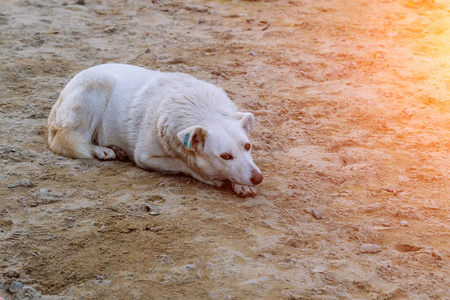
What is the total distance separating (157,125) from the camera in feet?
16.8

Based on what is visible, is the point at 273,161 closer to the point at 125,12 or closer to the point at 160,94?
the point at 160,94

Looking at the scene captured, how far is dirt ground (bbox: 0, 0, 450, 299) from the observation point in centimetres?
350

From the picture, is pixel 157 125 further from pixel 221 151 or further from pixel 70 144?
pixel 70 144

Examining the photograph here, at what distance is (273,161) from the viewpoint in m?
5.53

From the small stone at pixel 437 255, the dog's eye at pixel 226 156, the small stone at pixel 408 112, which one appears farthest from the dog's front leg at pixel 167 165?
the small stone at pixel 408 112

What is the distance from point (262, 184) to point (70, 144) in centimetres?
211

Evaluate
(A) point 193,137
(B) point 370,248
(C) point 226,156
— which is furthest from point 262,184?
(B) point 370,248

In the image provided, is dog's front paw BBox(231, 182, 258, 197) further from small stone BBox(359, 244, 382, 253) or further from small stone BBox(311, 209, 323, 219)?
small stone BBox(359, 244, 382, 253)

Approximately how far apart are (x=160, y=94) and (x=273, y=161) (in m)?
1.45

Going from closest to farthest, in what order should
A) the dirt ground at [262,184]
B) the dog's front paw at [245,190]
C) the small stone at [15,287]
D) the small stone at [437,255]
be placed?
the small stone at [15,287], the dirt ground at [262,184], the small stone at [437,255], the dog's front paw at [245,190]

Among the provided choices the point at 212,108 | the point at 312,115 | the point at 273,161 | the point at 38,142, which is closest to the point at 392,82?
the point at 312,115

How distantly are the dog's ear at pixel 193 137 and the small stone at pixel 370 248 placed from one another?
69.3 inches

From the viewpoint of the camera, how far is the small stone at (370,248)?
395 cm

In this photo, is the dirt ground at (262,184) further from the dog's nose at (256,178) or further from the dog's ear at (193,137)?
the dog's ear at (193,137)
